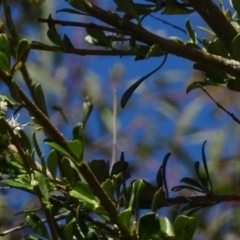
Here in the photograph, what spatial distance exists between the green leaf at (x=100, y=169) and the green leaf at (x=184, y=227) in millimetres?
106

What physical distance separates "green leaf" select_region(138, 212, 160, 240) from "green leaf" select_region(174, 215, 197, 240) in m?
0.02

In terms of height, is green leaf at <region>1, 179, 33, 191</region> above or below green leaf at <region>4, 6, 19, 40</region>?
below

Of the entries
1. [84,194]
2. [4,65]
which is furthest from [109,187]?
[4,65]

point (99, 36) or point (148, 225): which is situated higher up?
point (99, 36)

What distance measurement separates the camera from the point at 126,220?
20.9 inches

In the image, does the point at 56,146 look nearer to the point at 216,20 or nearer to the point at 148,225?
the point at 148,225

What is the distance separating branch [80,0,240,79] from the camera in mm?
594

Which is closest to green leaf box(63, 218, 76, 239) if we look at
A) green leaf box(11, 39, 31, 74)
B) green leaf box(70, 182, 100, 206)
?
green leaf box(70, 182, 100, 206)

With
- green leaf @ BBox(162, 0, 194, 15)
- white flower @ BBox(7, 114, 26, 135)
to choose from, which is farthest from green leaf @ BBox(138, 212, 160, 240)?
green leaf @ BBox(162, 0, 194, 15)

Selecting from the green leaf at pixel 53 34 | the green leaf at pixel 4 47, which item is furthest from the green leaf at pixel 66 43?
the green leaf at pixel 4 47

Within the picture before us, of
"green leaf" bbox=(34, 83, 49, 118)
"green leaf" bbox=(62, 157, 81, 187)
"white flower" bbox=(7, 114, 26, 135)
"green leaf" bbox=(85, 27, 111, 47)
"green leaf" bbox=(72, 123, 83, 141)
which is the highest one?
"green leaf" bbox=(85, 27, 111, 47)

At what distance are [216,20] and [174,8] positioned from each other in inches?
2.2

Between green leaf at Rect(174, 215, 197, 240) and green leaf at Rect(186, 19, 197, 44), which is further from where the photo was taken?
green leaf at Rect(186, 19, 197, 44)

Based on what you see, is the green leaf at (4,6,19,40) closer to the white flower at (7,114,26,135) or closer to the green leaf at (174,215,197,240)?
the white flower at (7,114,26,135)
